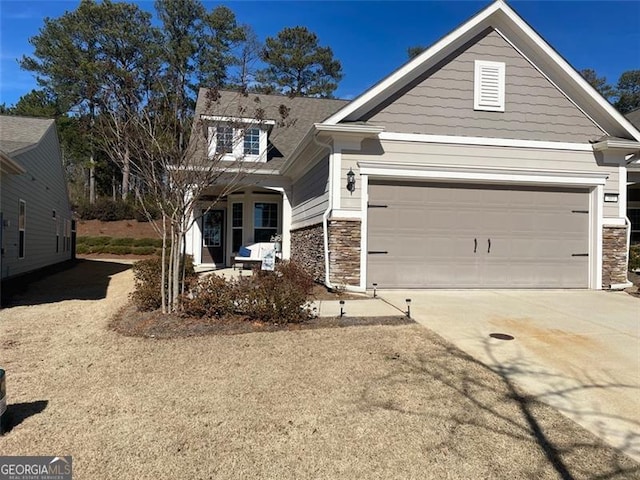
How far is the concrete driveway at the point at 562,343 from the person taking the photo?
3.72 m

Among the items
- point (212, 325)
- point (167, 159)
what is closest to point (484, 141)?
point (167, 159)

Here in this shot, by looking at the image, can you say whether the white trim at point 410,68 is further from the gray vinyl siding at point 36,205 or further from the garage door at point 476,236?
the gray vinyl siding at point 36,205

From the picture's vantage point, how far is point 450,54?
31.5 feet

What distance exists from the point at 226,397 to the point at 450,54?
8.69m

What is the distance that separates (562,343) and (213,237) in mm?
13279

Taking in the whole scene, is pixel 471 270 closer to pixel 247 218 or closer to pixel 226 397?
pixel 226 397

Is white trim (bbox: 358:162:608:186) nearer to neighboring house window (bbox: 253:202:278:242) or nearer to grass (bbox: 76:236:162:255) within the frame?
neighboring house window (bbox: 253:202:278:242)

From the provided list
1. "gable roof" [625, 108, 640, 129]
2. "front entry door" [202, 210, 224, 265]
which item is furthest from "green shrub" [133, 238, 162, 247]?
"gable roof" [625, 108, 640, 129]

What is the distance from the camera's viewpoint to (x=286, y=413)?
3.54 meters

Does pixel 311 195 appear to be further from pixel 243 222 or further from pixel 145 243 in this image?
pixel 145 243

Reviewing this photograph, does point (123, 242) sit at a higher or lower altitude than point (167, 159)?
lower

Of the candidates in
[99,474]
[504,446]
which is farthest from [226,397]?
[504,446]

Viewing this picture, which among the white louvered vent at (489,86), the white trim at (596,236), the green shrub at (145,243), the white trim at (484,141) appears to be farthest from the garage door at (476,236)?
the green shrub at (145,243)

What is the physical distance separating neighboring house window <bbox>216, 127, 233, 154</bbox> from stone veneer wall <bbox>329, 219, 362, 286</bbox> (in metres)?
2.69
